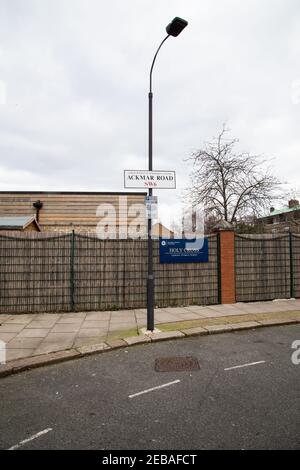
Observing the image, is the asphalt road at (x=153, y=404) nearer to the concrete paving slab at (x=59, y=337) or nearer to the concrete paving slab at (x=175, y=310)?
the concrete paving slab at (x=59, y=337)

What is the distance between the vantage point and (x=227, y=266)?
1063cm

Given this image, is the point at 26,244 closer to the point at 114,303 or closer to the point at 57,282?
the point at 57,282

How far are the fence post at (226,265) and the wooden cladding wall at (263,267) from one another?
0.27 metres

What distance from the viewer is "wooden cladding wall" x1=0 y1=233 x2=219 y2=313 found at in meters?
9.27

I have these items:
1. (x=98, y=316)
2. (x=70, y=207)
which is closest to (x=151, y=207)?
(x=98, y=316)

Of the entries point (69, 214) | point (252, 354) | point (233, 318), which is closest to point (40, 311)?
point (233, 318)

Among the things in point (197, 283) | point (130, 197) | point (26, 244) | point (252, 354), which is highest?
point (130, 197)

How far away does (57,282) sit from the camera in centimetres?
943

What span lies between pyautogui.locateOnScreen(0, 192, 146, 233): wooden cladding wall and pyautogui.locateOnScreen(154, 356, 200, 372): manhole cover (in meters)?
13.9

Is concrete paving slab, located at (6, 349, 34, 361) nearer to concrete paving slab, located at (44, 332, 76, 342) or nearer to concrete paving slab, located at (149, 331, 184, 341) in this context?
concrete paving slab, located at (44, 332, 76, 342)

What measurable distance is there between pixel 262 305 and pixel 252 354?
16.0 feet

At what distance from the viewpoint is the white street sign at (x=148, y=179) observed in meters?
7.14

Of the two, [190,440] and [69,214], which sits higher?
[69,214]

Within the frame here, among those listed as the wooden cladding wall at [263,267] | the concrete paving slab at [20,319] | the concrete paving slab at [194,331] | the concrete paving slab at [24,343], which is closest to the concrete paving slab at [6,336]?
the concrete paving slab at [24,343]
